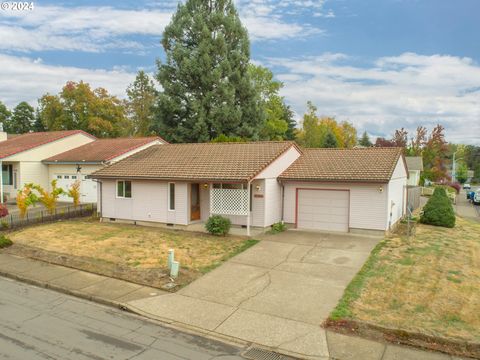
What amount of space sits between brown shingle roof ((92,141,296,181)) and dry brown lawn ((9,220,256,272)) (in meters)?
2.52

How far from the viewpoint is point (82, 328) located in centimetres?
754

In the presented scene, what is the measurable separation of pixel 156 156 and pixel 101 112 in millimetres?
29874

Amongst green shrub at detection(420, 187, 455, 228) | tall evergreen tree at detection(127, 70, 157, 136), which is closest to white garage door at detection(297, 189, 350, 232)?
green shrub at detection(420, 187, 455, 228)

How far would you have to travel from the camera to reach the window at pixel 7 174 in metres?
27.2

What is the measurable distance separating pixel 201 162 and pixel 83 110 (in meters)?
34.7

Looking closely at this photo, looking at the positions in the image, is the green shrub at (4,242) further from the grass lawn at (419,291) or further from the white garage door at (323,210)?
the grass lawn at (419,291)

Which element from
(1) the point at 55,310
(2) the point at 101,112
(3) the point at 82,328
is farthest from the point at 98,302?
(2) the point at 101,112

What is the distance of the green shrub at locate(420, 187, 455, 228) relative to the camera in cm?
→ 1912

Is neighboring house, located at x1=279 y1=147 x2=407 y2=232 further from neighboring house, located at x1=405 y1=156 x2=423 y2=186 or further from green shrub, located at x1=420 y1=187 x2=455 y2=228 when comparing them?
neighboring house, located at x1=405 y1=156 x2=423 y2=186

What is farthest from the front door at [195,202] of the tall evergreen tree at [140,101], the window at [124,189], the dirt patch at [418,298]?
the tall evergreen tree at [140,101]

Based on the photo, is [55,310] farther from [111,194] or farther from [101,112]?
[101,112]

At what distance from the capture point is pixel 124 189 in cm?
1872

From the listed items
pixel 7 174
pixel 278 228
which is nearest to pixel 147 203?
pixel 278 228

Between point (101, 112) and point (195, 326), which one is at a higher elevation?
point (101, 112)
